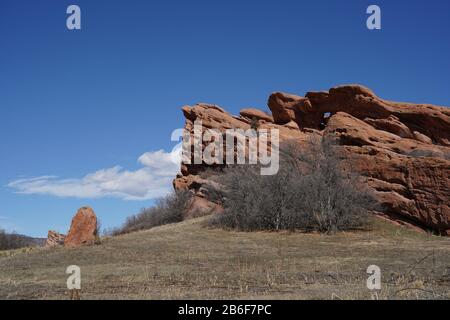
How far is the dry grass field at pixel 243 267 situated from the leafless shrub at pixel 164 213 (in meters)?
14.3

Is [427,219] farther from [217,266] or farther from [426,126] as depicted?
[217,266]

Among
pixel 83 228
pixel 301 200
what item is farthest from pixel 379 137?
pixel 83 228

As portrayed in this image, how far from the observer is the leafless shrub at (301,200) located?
27.9 meters

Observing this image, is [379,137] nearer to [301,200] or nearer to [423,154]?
[423,154]

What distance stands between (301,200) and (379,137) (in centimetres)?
924

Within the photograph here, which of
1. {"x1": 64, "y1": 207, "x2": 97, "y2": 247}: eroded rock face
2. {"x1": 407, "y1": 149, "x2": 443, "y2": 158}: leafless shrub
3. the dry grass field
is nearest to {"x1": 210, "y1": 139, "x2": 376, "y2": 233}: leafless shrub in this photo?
the dry grass field

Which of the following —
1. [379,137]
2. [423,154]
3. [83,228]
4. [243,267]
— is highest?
[379,137]

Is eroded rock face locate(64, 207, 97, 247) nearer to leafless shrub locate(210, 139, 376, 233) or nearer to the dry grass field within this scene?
the dry grass field

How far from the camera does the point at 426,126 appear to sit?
3822 cm

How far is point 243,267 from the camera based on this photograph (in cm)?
1492

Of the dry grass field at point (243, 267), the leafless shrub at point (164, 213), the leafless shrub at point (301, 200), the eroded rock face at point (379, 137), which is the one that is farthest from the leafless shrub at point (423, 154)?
the leafless shrub at point (164, 213)

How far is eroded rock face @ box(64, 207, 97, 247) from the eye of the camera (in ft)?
77.4

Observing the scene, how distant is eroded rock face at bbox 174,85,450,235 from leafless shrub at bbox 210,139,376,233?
187 cm
